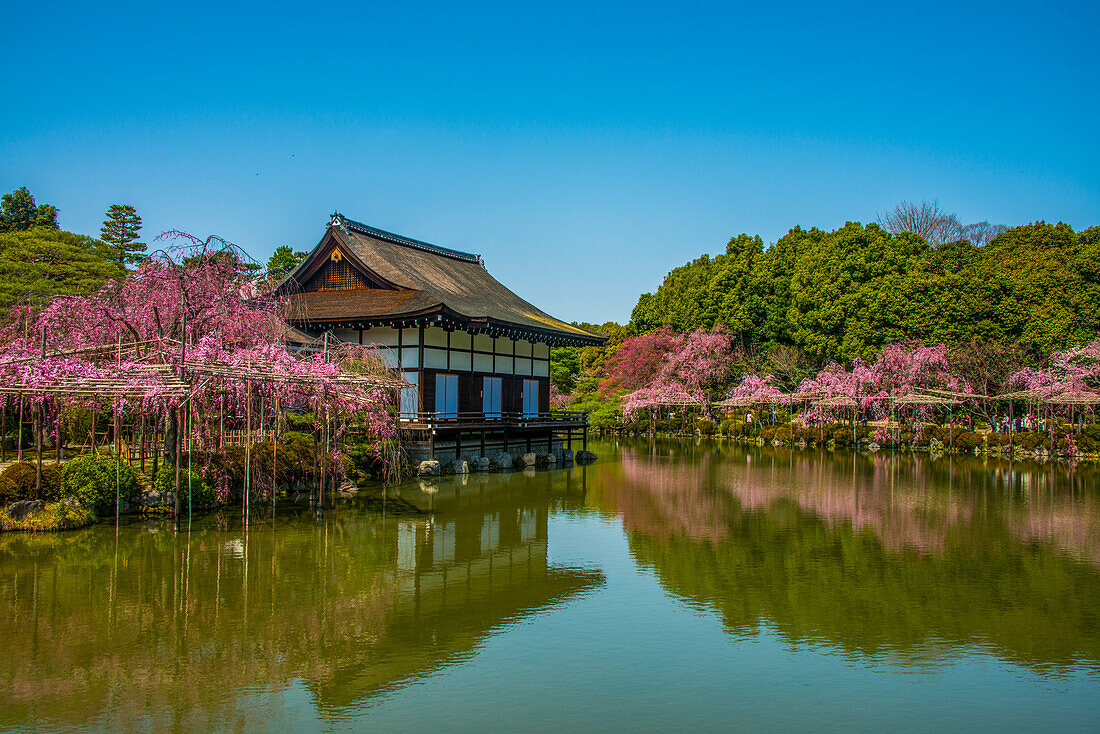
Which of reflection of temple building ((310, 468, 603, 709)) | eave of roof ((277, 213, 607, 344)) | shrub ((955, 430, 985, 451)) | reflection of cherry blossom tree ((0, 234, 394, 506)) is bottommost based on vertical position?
reflection of temple building ((310, 468, 603, 709))

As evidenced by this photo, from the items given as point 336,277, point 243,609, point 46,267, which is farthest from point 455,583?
point 46,267

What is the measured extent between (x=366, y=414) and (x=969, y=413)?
29570mm

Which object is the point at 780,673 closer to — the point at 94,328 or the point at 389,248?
the point at 94,328

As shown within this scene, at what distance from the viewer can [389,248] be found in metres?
29.3

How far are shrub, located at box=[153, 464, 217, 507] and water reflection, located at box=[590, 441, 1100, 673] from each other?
8.35m

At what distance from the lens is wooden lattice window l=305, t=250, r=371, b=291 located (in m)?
26.7

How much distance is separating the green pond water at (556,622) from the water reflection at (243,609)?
0.04 m

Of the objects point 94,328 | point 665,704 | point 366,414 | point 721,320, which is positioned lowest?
point 665,704

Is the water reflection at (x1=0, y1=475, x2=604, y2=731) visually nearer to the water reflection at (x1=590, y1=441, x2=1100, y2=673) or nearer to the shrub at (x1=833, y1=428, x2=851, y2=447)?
the water reflection at (x1=590, y1=441, x2=1100, y2=673)

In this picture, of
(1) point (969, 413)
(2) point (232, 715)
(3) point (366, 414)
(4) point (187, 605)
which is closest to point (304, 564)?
(4) point (187, 605)

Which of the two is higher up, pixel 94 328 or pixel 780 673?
pixel 94 328

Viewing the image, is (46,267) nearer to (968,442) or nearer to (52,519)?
(52,519)

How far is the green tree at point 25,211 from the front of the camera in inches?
1500

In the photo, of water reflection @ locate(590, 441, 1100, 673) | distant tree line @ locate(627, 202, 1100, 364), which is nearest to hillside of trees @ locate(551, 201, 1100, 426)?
distant tree line @ locate(627, 202, 1100, 364)
